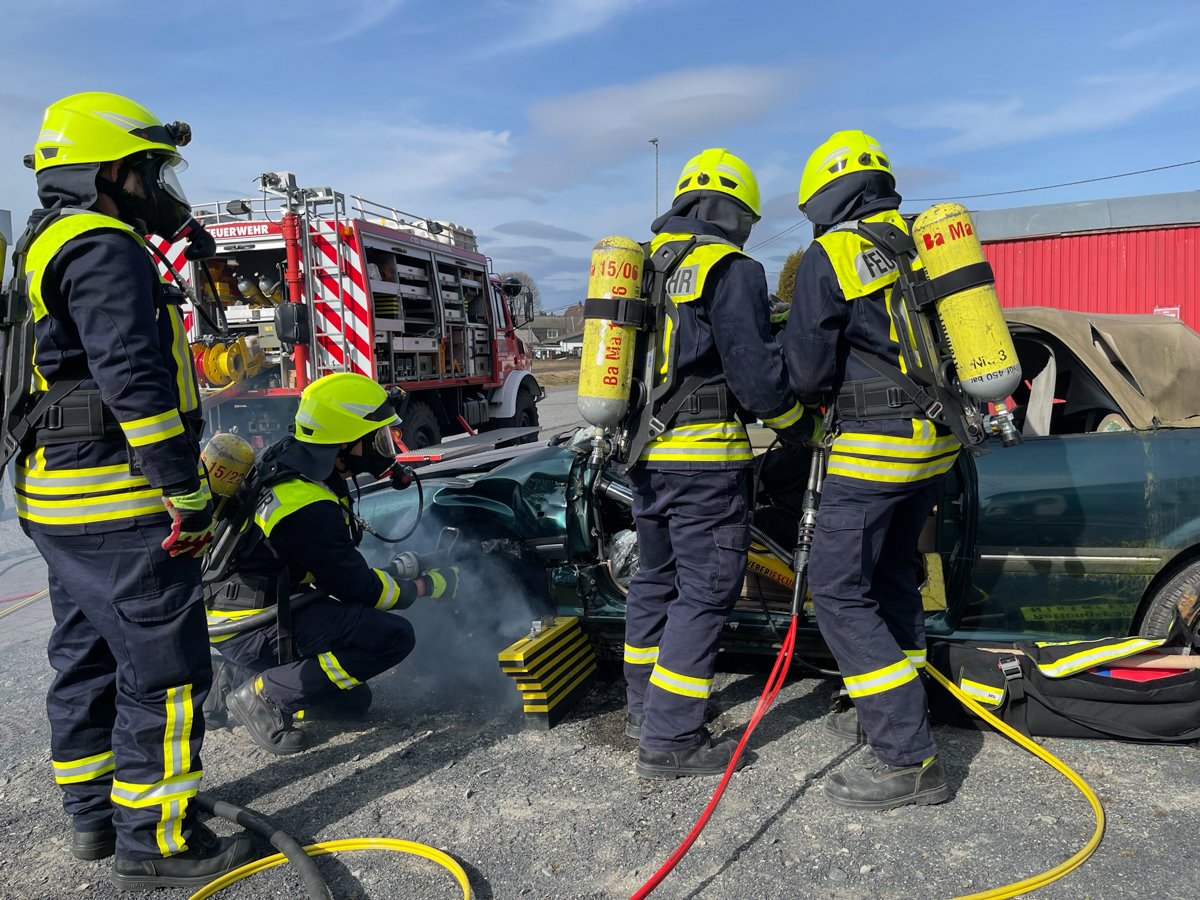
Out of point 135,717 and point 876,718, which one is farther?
point 876,718

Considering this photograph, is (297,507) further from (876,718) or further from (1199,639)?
(1199,639)

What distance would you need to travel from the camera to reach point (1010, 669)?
291cm

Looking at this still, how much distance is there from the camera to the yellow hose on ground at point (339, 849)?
91.4 inches

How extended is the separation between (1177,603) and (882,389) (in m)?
1.52

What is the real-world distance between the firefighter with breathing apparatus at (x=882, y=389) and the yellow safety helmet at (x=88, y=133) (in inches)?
81.3

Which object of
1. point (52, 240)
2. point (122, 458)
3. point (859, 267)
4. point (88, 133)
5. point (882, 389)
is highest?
point (88, 133)

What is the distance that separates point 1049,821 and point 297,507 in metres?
2.65

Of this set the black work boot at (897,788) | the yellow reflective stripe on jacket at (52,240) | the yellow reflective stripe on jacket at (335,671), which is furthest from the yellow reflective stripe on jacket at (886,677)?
the yellow reflective stripe on jacket at (52,240)

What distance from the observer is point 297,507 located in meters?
3.06

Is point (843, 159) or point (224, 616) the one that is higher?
point (843, 159)

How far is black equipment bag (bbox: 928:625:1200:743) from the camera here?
281 cm

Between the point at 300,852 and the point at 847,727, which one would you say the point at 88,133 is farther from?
the point at 847,727

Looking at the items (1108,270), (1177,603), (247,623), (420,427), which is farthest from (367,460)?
(1108,270)

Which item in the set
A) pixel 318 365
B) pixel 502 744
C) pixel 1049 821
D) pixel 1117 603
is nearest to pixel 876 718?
pixel 1049 821
